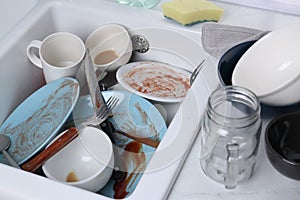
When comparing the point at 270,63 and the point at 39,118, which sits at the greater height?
the point at 270,63

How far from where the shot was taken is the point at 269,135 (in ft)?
2.85

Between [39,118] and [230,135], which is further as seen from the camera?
[39,118]

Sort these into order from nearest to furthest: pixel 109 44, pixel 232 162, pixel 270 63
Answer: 1. pixel 232 162
2. pixel 270 63
3. pixel 109 44

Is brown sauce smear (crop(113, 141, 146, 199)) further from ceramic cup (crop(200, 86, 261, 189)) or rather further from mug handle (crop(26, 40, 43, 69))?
mug handle (crop(26, 40, 43, 69))

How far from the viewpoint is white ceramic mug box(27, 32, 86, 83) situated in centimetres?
111

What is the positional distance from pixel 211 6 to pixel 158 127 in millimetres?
257

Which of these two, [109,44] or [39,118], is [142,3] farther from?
[39,118]

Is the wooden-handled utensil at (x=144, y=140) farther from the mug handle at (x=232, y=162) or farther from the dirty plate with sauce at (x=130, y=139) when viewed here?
the mug handle at (x=232, y=162)

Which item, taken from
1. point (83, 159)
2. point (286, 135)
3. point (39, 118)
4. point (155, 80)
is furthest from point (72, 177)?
point (286, 135)

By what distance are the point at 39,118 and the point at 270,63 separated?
1.41 feet

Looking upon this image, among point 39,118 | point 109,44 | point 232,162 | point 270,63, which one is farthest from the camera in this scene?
point 109,44

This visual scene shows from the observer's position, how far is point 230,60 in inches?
38.4

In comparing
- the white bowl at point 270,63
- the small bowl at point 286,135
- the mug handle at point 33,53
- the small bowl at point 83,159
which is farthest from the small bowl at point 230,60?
the mug handle at point 33,53

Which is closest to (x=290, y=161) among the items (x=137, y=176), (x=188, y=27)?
(x=137, y=176)
